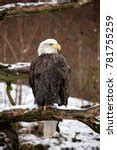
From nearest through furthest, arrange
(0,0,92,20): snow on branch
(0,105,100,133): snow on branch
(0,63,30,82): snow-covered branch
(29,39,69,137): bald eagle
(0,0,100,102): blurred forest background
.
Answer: (0,105,100,133): snow on branch
(29,39,69,137): bald eagle
(0,0,92,20): snow on branch
(0,63,30,82): snow-covered branch
(0,0,100,102): blurred forest background

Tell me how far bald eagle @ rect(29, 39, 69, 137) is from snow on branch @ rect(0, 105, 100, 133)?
189mm

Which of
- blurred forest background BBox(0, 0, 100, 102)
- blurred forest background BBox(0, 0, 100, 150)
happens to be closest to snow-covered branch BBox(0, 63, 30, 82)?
blurred forest background BBox(0, 0, 100, 150)

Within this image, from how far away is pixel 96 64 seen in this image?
6.34 metres

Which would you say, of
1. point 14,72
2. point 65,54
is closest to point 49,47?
point 14,72

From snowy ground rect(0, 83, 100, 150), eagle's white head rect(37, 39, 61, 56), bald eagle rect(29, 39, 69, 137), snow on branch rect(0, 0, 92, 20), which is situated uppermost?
snow on branch rect(0, 0, 92, 20)

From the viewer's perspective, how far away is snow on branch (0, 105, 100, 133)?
10.8 feet

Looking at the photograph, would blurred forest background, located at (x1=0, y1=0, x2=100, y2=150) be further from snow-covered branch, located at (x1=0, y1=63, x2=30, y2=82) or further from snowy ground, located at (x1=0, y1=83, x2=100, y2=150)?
snow-covered branch, located at (x1=0, y1=63, x2=30, y2=82)

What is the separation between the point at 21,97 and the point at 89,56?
155cm

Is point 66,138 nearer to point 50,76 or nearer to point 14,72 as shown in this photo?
point 14,72

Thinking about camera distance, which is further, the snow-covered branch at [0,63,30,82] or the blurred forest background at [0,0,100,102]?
the blurred forest background at [0,0,100,102]

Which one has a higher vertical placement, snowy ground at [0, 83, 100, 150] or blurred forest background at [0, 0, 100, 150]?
blurred forest background at [0, 0, 100, 150]

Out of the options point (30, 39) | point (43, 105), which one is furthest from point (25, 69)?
point (30, 39)

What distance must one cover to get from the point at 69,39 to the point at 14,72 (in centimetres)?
252

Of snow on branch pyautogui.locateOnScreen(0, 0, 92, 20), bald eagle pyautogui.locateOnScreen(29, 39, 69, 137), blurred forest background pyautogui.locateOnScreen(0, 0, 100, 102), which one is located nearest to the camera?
Result: bald eagle pyautogui.locateOnScreen(29, 39, 69, 137)
